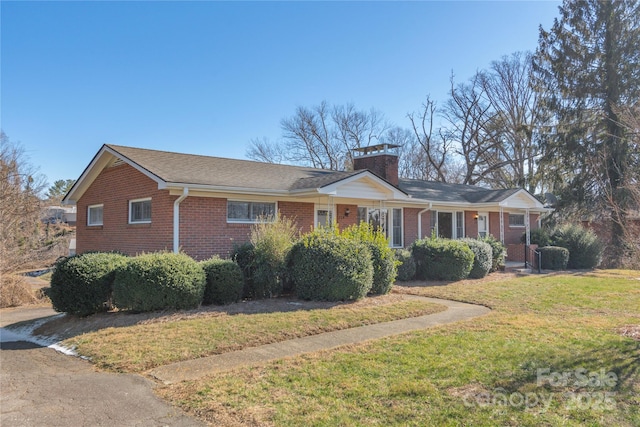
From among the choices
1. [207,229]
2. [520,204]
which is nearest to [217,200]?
[207,229]

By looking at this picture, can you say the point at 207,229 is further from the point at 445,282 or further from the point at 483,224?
the point at 483,224

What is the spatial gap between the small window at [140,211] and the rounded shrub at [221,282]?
4.70m

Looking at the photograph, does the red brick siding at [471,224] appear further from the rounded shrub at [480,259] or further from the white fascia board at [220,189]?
the white fascia board at [220,189]

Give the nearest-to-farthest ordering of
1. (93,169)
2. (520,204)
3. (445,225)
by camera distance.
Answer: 1. (93,169)
2. (445,225)
3. (520,204)

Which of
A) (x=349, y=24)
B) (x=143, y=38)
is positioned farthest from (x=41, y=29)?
(x=349, y=24)

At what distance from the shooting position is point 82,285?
8.55 m

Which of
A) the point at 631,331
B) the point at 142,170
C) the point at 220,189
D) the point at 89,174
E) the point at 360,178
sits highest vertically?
the point at 89,174

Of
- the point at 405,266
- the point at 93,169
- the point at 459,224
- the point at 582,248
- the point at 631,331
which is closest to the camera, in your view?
the point at 631,331

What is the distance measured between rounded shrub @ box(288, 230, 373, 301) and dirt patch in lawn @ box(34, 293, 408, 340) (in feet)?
0.84

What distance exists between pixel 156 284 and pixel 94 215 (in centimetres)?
968

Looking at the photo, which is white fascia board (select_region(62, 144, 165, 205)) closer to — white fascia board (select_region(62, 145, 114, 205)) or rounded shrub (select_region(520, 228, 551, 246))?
white fascia board (select_region(62, 145, 114, 205))

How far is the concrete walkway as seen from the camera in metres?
5.48

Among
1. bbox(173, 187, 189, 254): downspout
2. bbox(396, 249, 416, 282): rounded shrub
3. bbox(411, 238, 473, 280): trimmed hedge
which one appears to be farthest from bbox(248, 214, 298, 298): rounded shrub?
bbox(411, 238, 473, 280): trimmed hedge

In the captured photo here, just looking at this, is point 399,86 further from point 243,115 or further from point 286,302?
point 286,302
